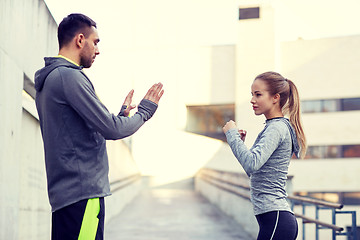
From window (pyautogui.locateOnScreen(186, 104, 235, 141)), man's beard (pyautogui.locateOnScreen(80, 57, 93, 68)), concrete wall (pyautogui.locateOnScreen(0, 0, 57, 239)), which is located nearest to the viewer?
man's beard (pyautogui.locateOnScreen(80, 57, 93, 68))

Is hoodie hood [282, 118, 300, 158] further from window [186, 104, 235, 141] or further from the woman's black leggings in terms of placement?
window [186, 104, 235, 141]

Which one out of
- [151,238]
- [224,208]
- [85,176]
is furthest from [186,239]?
[85,176]

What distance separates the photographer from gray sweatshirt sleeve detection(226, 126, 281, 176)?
2.42m

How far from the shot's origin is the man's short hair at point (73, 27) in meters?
2.38

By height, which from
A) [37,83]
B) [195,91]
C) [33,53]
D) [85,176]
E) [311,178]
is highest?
[195,91]

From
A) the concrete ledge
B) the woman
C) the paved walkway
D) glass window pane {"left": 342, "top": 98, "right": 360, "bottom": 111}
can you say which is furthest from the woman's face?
glass window pane {"left": 342, "top": 98, "right": 360, "bottom": 111}

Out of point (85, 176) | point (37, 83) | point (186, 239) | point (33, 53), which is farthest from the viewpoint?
point (186, 239)

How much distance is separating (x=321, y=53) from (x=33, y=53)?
3241cm

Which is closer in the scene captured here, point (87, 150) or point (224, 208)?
point (87, 150)

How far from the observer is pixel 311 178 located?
112 ft

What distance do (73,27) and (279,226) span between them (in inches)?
59.0

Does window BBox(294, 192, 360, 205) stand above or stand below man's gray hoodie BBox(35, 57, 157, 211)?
below

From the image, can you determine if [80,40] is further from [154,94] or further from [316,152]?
[316,152]

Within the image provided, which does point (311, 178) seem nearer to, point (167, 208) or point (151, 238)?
point (167, 208)
